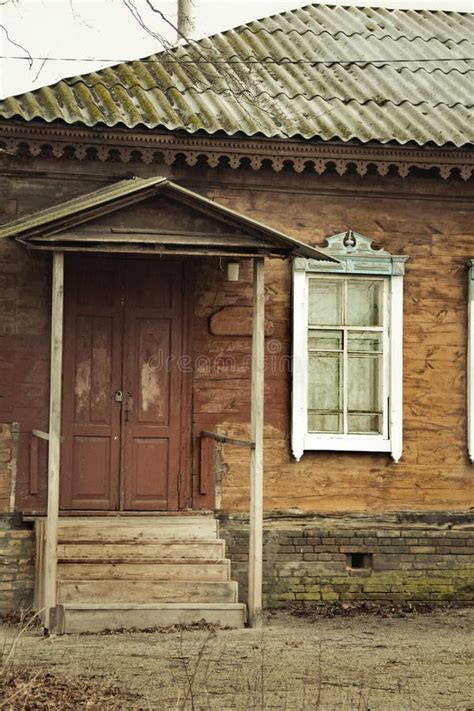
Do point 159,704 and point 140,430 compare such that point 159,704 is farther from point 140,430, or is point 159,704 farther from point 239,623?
point 140,430

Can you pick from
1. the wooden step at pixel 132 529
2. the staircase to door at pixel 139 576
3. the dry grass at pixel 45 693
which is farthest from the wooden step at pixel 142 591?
the dry grass at pixel 45 693

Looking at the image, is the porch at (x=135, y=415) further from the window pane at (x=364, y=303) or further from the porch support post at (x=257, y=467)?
the window pane at (x=364, y=303)

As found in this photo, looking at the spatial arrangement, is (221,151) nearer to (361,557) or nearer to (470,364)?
(470,364)

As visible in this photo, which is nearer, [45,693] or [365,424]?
[45,693]

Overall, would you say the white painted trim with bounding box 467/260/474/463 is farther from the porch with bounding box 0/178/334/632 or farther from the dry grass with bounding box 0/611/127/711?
the dry grass with bounding box 0/611/127/711

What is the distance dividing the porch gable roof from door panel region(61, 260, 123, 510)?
1.23m

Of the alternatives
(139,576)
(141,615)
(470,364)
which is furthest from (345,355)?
(141,615)

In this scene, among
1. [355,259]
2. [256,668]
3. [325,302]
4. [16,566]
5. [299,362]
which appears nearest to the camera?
[256,668]

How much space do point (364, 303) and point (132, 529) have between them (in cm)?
308

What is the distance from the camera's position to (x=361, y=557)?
1115cm

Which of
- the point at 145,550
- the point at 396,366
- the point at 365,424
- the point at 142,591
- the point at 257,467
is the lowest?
the point at 142,591

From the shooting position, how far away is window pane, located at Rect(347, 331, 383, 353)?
442 inches

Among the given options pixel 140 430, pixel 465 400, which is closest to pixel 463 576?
pixel 465 400

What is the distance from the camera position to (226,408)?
10898mm
